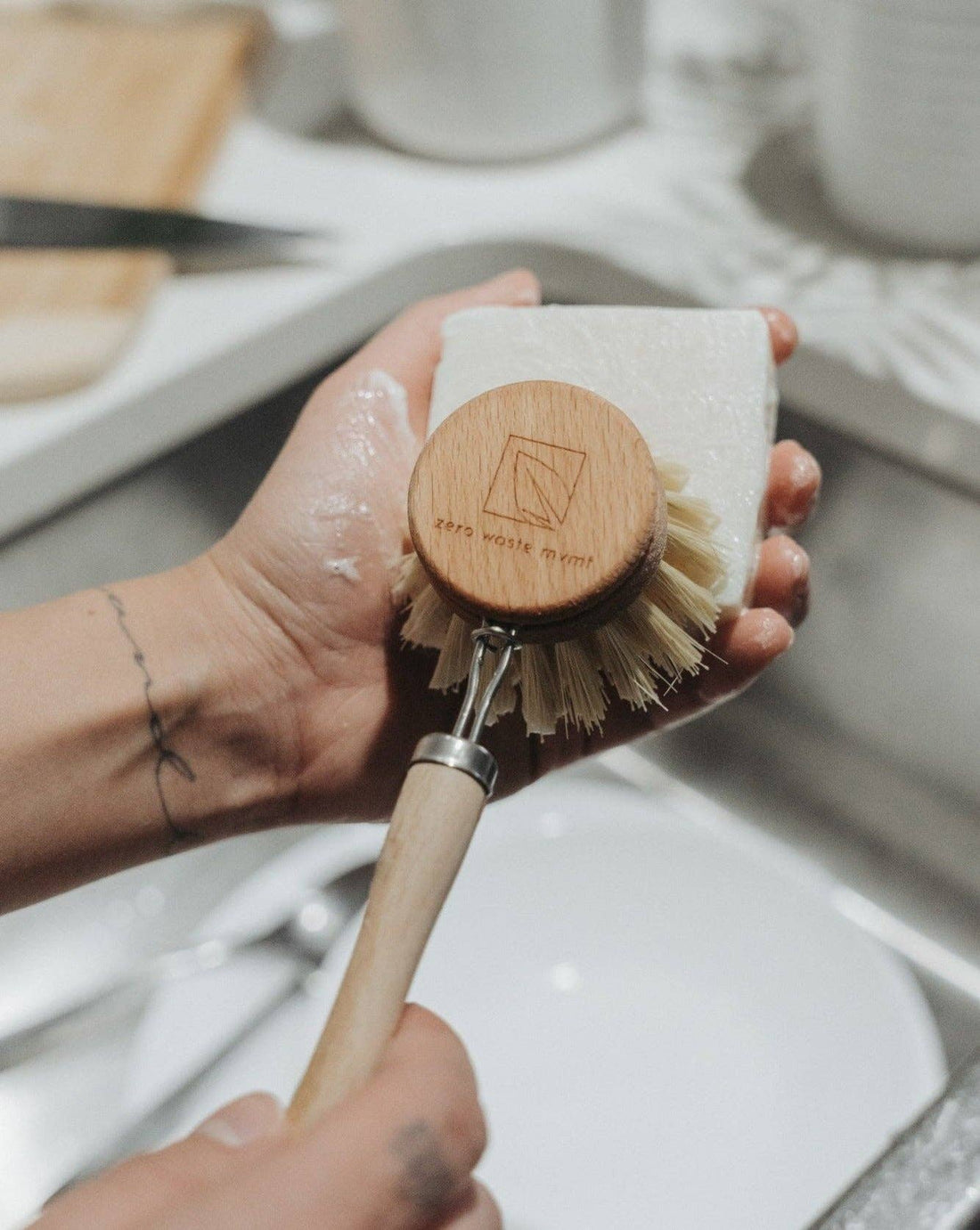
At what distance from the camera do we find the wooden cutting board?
75 centimetres

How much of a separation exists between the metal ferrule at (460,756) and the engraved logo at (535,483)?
0.29 feet

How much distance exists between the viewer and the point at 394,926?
1.18ft

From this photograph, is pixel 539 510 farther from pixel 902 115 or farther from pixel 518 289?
pixel 902 115

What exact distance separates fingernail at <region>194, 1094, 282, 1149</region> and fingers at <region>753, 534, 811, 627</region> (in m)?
0.31

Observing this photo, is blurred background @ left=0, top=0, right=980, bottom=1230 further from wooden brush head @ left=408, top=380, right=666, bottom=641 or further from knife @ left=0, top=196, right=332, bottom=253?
wooden brush head @ left=408, top=380, right=666, bottom=641

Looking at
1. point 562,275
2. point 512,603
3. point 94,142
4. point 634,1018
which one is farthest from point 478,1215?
point 94,142

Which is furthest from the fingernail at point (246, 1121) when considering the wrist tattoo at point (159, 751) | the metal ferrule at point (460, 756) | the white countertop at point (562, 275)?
the white countertop at point (562, 275)

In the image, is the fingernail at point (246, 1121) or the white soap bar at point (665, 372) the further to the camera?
the white soap bar at point (665, 372)

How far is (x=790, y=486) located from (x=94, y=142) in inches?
24.9

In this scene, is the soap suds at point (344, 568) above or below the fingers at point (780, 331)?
below

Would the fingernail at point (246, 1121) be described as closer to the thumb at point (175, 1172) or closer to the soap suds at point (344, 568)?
the thumb at point (175, 1172)

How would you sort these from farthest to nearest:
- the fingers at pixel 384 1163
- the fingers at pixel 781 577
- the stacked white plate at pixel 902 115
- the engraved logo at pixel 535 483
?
the stacked white plate at pixel 902 115 → the fingers at pixel 781 577 → the engraved logo at pixel 535 483 → the fingers at pixel 384 1163

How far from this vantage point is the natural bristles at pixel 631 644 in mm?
458

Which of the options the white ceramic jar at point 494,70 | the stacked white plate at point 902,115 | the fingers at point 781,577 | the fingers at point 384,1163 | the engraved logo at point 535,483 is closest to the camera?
the fingers at point 384,1163
